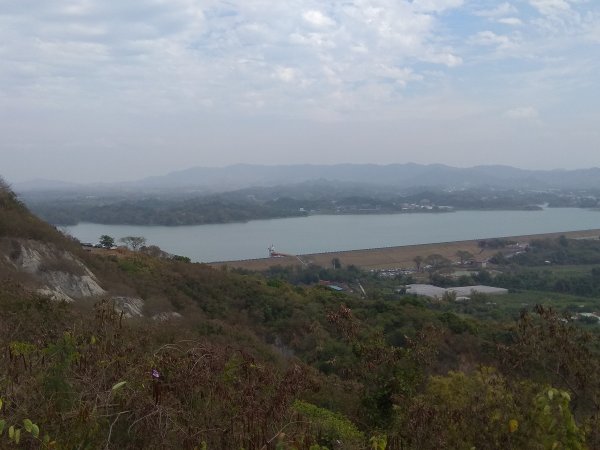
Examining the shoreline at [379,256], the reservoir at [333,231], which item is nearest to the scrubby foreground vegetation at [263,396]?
the shoreline at [379,256]

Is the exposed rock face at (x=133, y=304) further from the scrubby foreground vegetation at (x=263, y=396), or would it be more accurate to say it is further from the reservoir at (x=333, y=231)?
the reservoir at (x=333, y=231)

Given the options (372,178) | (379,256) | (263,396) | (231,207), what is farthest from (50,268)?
(372,178)

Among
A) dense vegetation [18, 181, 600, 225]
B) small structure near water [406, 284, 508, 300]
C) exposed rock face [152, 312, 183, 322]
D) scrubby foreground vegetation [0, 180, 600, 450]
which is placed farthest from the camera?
dense vegetation [18, 181, 600, 225]

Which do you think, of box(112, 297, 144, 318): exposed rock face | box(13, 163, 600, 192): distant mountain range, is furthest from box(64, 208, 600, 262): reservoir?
box(13, 163, 600, 192): distant mountain range

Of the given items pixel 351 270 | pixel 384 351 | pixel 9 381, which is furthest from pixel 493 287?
pixel 9 381

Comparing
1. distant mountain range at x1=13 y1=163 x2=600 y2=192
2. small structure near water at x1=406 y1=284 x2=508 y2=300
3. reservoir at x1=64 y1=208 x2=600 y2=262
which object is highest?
distant mountain range at x1=13 y1=163 x2=600 y2=192

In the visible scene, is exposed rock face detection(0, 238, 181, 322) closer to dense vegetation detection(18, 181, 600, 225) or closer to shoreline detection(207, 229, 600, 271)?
shoreline detection(207, 229, 600, 271)
